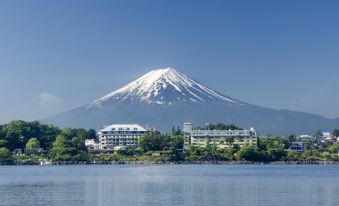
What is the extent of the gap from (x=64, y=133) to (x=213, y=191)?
216 ft

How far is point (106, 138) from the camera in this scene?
113375 millimetres

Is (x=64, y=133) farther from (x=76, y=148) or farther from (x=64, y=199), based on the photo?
(x=64, y=199)

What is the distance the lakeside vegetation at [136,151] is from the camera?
86.8 m

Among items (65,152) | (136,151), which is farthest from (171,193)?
(136,151)

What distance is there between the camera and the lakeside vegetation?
86.8 meters

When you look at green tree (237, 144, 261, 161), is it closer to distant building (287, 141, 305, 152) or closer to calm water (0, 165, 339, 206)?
distant building (287, 141, 305, 152)

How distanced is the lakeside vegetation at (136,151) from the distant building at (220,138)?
1300mm

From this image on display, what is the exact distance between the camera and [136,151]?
93500 millimetres

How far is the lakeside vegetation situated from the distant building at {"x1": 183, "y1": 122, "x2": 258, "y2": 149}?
1300 millimetres

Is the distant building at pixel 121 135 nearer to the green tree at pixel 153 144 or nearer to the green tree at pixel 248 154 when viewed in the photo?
the green tree at pixel 153 144

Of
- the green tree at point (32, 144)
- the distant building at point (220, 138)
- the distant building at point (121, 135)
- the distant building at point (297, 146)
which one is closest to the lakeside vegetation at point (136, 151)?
the green tree at point (32, 144)

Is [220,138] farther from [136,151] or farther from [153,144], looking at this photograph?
[136,151]

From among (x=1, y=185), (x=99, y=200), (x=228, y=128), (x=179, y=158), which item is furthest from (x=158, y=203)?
(x=228, y=128)

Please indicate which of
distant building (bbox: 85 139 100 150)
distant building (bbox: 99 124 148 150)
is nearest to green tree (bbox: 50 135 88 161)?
distant building (bbox: 85 139 100 150)
